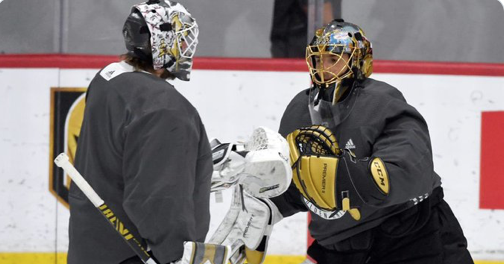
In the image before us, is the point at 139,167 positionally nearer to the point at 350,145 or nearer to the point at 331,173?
the point at 331,173

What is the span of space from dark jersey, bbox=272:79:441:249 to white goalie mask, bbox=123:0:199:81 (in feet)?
1.98

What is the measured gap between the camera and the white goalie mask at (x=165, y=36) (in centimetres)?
238

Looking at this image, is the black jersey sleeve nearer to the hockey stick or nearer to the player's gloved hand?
the player's gloved hand

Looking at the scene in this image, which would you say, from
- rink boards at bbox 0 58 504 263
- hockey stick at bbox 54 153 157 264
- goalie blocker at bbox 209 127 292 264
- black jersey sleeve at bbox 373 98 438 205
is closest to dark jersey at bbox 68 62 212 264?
hockey stick at bbox 54 153 157 264

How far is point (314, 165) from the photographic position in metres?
2.68

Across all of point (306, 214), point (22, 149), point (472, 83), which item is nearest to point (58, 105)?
point (22, 149)

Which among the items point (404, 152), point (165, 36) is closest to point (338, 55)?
point (404, 152)

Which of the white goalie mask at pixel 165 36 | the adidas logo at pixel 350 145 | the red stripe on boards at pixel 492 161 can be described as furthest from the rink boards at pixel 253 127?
the white goalie mask at pixel 165 36

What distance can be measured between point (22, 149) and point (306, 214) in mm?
1260

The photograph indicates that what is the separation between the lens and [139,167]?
2.20 m

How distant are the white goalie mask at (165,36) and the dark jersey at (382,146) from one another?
603mm

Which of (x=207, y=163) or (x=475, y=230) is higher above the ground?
(x=207, y=163)

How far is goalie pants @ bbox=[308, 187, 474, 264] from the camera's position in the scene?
2.91m

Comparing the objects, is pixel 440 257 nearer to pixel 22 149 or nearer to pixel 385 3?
pixel 385 3
